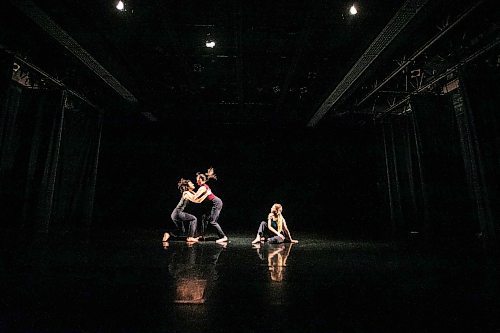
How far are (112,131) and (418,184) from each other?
36.7 feet

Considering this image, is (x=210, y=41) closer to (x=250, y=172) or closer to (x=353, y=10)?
(x=353, y=10)

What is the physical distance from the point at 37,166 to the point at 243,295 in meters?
7.43

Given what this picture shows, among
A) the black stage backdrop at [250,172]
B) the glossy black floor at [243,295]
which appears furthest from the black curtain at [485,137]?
the black stage backdrop at [250,172]

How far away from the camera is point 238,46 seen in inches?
234

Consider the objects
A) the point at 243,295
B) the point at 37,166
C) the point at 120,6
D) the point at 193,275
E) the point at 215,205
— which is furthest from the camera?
the point at 37,166

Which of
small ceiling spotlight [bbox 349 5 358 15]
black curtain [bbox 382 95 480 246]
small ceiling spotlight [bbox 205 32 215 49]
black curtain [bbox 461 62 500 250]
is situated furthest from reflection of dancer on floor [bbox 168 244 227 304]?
black curtain [bbox 382 95 480 246]

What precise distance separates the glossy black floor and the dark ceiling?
385 centimetres

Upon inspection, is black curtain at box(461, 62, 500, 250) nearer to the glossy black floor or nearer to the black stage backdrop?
the glossy black floor

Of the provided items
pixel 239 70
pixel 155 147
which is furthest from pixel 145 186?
pixel 239 70

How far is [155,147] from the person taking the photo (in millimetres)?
10812

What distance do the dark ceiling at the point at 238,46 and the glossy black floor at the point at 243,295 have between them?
151 inches

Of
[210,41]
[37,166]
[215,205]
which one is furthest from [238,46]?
[37,166]

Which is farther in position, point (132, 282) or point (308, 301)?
point (132, 282)

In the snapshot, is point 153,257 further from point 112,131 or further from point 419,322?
point 112,131
